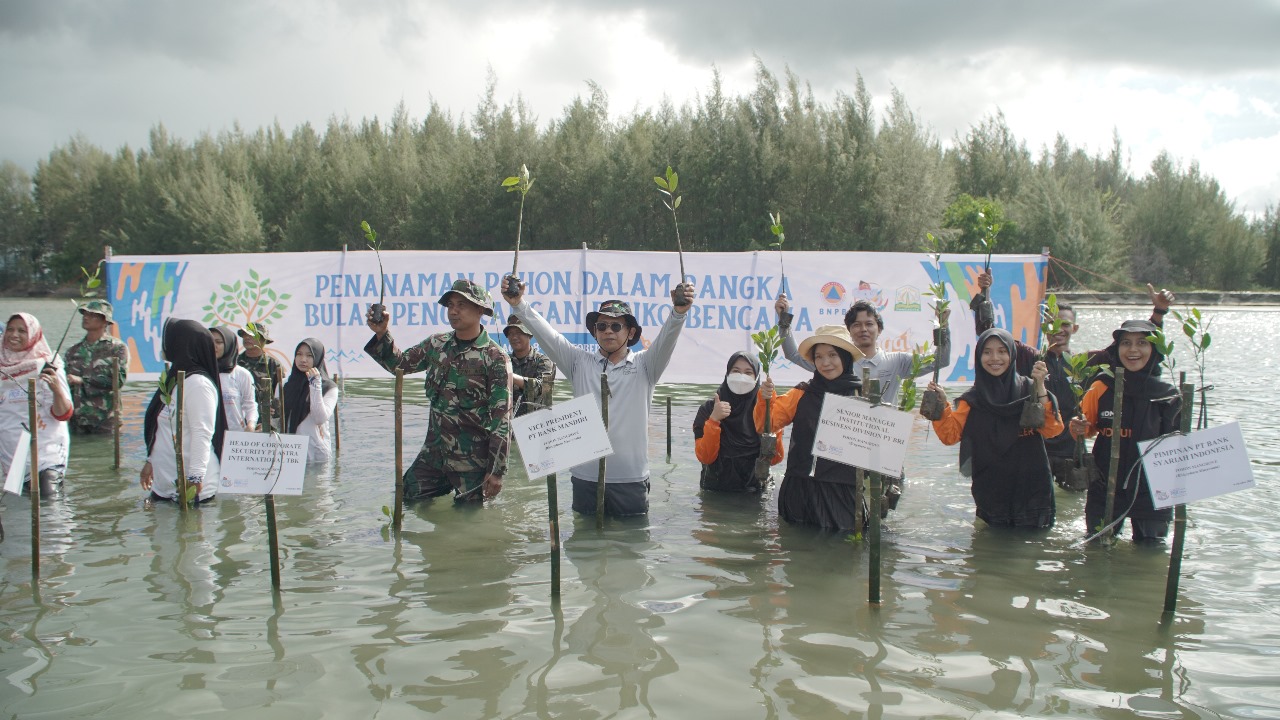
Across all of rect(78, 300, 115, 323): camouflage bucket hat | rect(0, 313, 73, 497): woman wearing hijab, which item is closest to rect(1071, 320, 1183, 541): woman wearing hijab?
rect(0, 313, 73, 497): woman wearing hijab

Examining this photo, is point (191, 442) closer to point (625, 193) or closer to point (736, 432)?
point (736, 432)

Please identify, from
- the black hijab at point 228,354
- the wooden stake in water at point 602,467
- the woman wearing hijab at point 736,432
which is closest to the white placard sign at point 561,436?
the wooden stake in water at point 602,467

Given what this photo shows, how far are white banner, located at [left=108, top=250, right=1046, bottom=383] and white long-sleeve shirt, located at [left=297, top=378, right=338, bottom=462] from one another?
1.81 metres

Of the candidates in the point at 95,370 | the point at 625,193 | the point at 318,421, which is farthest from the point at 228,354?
the point at 625,193

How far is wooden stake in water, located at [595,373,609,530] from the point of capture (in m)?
5.80

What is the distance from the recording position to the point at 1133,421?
583 cm

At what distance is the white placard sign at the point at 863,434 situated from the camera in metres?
4.54

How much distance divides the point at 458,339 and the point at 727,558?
7.79 feet

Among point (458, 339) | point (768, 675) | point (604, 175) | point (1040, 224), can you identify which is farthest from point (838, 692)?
point (1040, 224)

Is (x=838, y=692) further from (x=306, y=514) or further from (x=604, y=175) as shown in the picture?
(x=604, y=175)

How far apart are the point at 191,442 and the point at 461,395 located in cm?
219

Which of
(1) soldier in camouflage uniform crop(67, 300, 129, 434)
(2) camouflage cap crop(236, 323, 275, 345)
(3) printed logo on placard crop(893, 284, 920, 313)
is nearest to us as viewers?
(2) camouflage cap crop(236, 323, 275, 345)

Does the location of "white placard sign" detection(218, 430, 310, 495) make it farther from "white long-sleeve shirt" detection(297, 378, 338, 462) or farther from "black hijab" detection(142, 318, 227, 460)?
"white long-sleeve shirt" detection(297, 378, 338, 462)

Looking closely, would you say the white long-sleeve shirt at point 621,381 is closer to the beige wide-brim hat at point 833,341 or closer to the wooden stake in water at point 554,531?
the beige wide-brim hat at point 833,341
